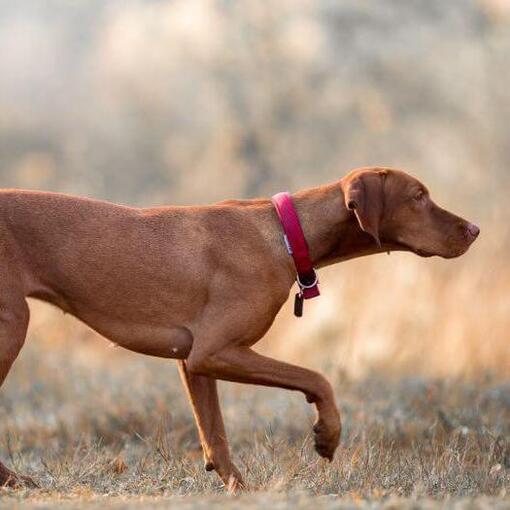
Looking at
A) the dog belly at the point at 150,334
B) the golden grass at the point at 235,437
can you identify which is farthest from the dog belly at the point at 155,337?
the golden grass at the point at 235,437

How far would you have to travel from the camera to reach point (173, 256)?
6824 mm

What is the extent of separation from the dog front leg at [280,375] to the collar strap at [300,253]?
475 millimetres

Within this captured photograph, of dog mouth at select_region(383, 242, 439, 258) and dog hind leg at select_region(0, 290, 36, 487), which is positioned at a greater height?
dog mouth at select_region(383, 242, 439, 258)

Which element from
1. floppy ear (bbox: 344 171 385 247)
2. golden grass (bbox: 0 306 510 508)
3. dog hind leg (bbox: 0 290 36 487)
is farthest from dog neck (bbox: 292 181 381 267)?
dog hind leg (bbox: 0 290 36 487)

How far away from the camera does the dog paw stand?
21.5ft

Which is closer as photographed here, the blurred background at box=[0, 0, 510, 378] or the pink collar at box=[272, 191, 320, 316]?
the pink collar at box=[272, 191, 320, 316]

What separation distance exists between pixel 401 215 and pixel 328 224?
1.30ft

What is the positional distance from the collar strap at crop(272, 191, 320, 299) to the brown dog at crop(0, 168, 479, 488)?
0.04 metres

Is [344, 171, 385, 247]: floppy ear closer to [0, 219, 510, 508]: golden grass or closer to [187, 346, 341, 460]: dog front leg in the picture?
[187, 346, 341, 460]: dog front leg

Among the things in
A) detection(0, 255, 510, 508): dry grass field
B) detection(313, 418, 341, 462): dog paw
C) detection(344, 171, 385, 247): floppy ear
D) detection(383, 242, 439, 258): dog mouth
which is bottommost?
detection(0, 255, 510, 508): dry grass field

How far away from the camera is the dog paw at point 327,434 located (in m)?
6.56

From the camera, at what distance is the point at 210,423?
23.1ft

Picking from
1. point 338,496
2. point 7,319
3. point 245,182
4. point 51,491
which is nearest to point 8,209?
point 7,319

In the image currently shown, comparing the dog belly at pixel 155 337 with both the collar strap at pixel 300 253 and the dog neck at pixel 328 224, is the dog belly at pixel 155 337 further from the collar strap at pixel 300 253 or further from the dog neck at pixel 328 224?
the dog neck at pixel 328 224
